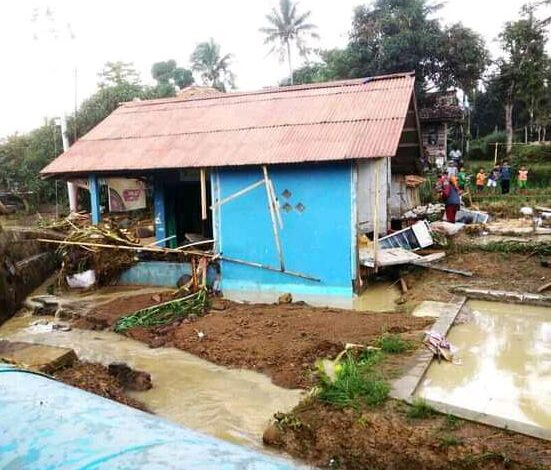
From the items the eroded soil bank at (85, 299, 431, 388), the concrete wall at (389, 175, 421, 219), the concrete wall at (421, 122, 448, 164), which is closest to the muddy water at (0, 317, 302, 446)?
the eroded soil bank at (85, 299, 431, 388)

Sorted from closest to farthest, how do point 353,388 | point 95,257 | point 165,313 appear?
point 353,388 < point 165,313 < point 95,257

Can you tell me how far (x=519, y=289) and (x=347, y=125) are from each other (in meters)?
4.46

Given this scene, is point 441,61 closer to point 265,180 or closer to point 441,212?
point 441,212

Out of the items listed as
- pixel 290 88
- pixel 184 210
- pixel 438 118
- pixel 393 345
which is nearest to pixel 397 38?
pixel 438 118

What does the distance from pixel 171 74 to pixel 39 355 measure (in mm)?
34879

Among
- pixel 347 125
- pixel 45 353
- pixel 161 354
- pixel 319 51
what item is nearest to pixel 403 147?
pixel 347 125

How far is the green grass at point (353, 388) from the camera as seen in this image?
5.16 meters

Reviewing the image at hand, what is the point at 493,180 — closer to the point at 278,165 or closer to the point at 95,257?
the point at 278,165

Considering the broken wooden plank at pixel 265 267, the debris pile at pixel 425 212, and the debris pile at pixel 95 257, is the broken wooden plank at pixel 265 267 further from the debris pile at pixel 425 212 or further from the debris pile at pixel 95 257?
the debris pile at pixel 425 212

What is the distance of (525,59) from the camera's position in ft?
86.1

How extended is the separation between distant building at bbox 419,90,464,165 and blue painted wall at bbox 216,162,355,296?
16.0m

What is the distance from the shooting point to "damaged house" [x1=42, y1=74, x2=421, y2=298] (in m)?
9.82

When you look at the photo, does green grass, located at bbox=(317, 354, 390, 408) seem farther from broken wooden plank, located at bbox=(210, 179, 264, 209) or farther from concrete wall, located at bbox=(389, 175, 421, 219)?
concrete wall, located at bbox=(389, 175, 421, 219)

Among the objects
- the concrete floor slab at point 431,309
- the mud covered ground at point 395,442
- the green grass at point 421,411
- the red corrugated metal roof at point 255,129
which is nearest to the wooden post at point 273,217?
the red corrugated metal roof at point 255,129
